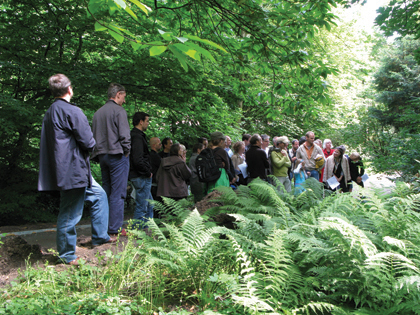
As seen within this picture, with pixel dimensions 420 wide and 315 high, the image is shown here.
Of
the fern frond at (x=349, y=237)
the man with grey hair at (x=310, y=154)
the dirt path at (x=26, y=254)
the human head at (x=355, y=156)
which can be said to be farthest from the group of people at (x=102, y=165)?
the human head at (x=355, y=156)

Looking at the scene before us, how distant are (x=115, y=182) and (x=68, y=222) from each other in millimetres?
1158

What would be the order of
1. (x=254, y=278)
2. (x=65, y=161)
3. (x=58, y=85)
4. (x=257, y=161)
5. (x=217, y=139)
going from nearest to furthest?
1. (x=254, y=278)
2. (x=65, y=161)
3. (x=58, y=85)
4. (x=217, y=139)
5. (x=257, y=161)

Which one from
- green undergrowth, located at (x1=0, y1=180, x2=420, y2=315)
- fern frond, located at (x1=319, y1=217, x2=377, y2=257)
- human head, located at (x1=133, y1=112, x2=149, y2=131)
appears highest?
human head, located at (x1=133, y1=112, x2=149, y2=131)

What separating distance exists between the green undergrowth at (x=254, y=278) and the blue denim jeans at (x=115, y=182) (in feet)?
4.54

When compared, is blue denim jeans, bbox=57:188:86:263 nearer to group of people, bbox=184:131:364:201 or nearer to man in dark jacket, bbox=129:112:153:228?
man in dark jacket, bbox=129:112:153:228

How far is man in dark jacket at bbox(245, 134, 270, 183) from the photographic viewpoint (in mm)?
8703

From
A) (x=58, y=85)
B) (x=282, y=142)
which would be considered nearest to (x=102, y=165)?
(x=58, y=85)

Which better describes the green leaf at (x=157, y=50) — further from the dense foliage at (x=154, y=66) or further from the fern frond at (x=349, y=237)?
the dense foliage at (x=154, y=66)

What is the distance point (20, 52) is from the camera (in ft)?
21.7

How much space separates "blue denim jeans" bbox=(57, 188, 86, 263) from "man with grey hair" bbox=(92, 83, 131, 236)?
980 millimetres

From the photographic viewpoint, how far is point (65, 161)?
12.7ft

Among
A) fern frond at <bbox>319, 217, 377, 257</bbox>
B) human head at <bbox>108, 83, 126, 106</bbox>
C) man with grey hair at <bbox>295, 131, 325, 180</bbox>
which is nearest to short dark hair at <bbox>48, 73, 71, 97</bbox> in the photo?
human head at <bbox>108, 83, 126, 106</bbox>

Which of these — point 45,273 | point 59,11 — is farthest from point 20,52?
point 45,273

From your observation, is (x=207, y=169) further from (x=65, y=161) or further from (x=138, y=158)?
(x=65, y=161)
